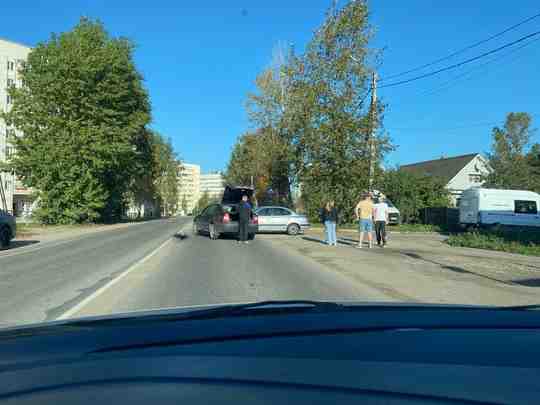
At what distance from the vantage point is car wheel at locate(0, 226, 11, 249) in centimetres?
1725

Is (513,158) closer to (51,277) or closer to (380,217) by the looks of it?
(380,217)

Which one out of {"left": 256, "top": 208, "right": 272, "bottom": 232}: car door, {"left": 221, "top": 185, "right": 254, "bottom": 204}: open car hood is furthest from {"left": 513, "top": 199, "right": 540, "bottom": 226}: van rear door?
{"left": 221, "top": 185, "right": 254, "bottom": 204}: open car hood

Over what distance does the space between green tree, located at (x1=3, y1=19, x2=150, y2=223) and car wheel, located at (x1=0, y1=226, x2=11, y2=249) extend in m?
20.3

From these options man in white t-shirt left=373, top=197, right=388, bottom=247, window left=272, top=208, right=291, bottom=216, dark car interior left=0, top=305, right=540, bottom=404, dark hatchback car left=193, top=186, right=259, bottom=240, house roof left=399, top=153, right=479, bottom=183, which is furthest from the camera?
house roof left=399, top=153, right=479, bottom=183

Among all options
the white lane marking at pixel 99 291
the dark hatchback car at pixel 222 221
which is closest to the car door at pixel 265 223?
the dark hatchback car at pixel 222 221

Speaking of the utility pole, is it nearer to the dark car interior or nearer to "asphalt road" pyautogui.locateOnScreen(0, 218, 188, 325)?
"asphalt road" pyautogui.locateOnScreen(0, 218, 188, 325)

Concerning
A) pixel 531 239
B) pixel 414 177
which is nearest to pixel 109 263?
pixel 531 239

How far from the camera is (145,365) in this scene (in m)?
1.62

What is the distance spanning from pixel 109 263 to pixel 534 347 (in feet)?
39.5

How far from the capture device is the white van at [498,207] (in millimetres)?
30000

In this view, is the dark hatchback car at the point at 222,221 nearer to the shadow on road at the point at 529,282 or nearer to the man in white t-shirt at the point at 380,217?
the man in white t-shirt at the point at 380,217

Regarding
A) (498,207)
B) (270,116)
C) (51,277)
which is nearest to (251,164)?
(270,116)

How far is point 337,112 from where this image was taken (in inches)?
1104

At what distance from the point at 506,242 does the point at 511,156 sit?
4603 cm
